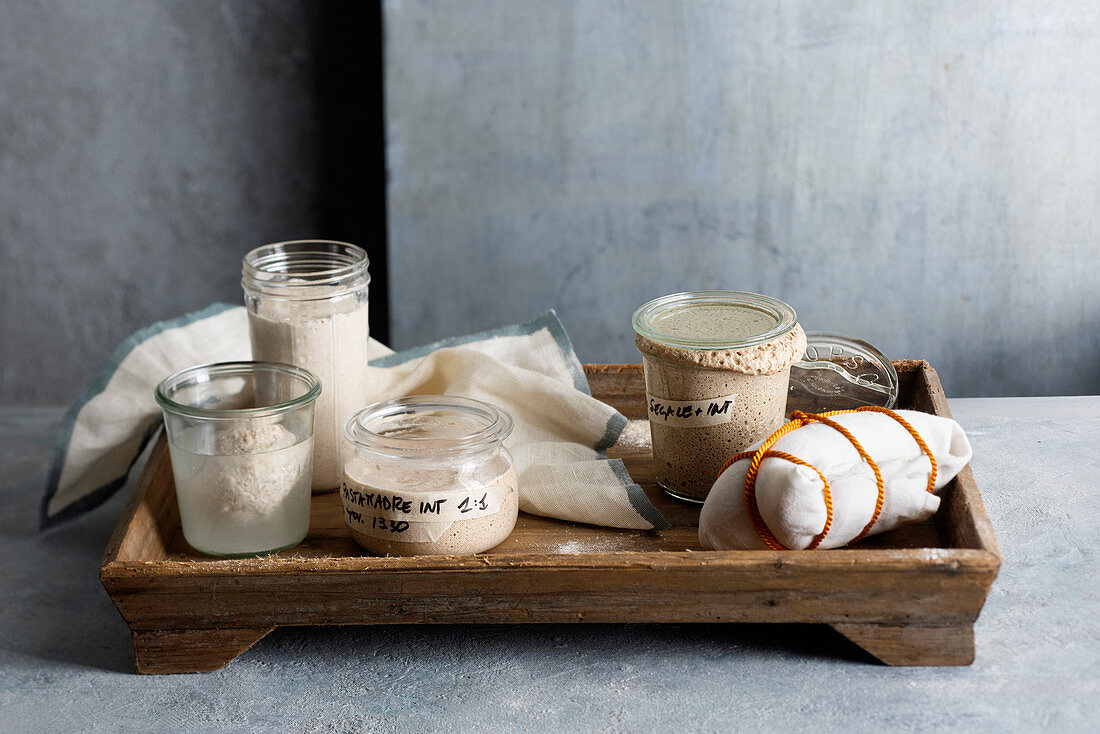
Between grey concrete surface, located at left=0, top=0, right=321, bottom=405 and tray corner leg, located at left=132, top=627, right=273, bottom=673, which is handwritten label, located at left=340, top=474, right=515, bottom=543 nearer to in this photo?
tray corner leg, located at left=132, top=627, right=273, bottom=673

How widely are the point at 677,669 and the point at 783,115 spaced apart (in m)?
1.02

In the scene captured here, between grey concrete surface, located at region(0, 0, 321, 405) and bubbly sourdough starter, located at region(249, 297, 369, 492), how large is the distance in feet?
2.90

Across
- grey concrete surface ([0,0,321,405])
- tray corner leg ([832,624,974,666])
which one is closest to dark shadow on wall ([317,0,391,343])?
grey concrete surface ([0,0,321,405])

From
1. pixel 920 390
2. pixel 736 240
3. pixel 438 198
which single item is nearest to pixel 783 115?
pixel 736 240

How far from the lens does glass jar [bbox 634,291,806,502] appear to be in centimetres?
74

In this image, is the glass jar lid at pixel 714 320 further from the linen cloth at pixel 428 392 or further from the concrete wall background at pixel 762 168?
the concrete wall background at pixel 762 168

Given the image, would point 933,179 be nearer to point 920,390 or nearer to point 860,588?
point 920,390

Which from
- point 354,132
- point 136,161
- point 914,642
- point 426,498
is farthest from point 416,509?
point 136,161

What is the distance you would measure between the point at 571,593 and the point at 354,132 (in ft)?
3.74

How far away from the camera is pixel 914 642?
25.0 inches

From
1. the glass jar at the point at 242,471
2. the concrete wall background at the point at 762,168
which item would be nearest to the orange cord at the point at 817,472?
the glass jar at the point at 242,471

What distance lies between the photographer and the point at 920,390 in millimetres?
920

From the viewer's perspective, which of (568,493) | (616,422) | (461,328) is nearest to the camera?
(568,493)

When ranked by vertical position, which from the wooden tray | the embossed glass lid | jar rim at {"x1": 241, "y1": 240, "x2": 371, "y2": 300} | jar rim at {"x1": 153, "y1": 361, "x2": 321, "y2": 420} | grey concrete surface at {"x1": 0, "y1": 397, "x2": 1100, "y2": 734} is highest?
jar rim at {"x1": 241, "y1": 240, "x2": 371, "y2": 300}
